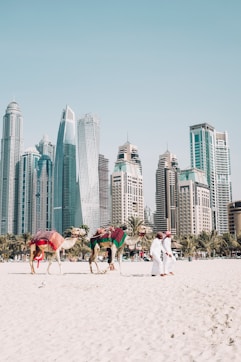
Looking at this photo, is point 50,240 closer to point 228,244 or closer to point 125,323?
point 125,323

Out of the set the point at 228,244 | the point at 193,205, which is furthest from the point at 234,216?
the point at 228,244

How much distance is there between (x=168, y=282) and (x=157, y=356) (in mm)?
6777

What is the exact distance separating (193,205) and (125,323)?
180 metres

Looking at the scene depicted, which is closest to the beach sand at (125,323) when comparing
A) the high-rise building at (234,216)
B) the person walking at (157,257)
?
the person walking at (157,257)

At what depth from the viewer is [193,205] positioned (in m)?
187

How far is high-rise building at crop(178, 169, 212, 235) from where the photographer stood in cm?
18488

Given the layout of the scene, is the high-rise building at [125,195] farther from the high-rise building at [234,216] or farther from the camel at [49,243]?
the camel at [49,243]

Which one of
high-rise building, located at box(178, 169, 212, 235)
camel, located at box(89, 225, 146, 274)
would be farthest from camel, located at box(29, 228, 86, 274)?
high-rise building, located at box(178, 169, 212, 235)

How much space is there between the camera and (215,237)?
8975 cm

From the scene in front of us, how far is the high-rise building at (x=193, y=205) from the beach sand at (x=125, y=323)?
170947mm

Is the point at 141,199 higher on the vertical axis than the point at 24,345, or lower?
higher

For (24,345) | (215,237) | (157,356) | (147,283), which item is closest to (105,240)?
(147,283)

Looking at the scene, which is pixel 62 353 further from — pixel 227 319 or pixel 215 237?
pixel 215 237

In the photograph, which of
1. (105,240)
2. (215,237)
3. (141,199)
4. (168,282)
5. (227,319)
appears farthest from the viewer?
(141,199)
